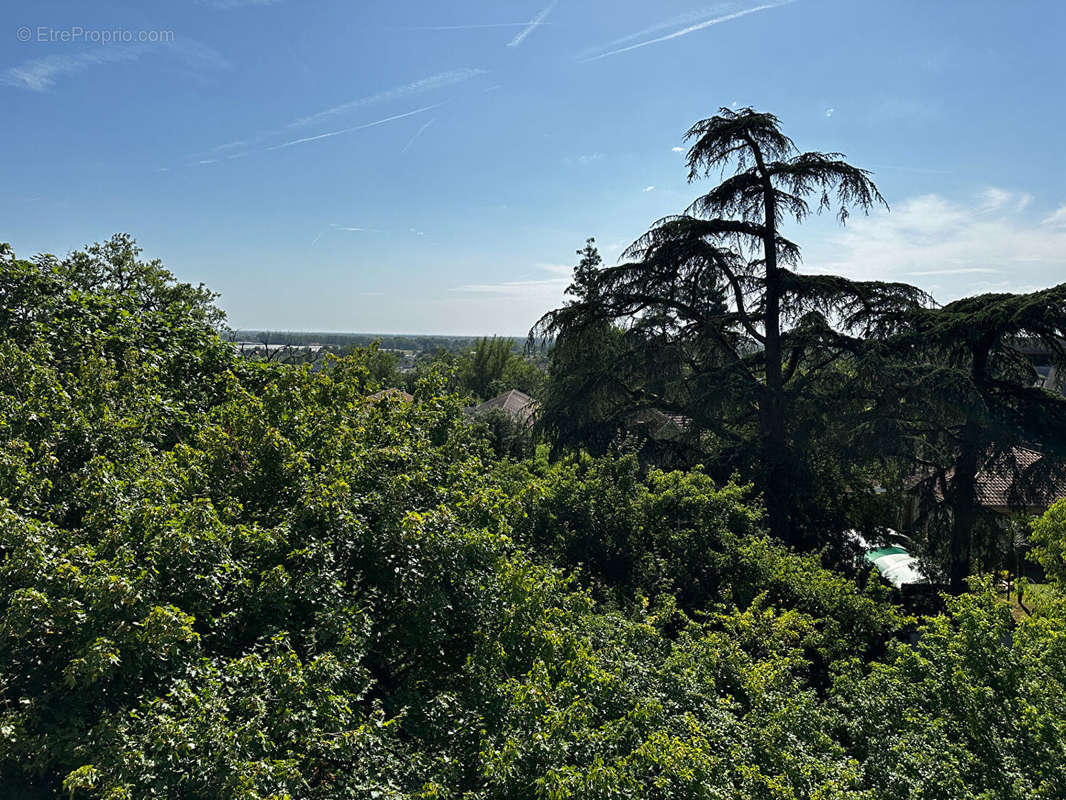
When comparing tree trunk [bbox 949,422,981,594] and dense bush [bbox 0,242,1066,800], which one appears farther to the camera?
tree trunk [bbox 949,422,981,594]

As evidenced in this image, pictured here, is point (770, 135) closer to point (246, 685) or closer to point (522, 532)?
point (522, 532)

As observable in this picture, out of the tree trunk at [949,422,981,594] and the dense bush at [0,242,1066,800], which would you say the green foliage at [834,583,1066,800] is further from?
the tree trunk at [949,422,981,594]

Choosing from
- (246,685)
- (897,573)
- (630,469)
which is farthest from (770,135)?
(246,685)

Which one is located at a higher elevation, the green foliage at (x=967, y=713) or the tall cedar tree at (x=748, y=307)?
the tall cedar tree at (x=748, y=307)

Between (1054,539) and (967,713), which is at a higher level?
(967,713)

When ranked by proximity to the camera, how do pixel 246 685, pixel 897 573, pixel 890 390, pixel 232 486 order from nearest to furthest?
pixel 246 685, pixel 232 486, pixel 890 390, pixel 897 573

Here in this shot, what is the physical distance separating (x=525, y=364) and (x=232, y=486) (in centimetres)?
5738

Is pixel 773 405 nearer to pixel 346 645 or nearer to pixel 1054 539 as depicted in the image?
pixel 1054 539

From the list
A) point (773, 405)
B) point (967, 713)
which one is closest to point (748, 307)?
point (773, 405)

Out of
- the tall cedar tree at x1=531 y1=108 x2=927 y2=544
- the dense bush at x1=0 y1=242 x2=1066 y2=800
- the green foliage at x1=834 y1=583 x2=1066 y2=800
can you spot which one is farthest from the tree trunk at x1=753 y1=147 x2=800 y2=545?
the green foliage at x1=834 y1=583 x2=1066 y2=800

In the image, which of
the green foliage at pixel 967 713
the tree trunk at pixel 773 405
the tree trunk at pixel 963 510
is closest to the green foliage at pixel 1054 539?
the tree trunk at pixel 963 510

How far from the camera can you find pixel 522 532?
987 centimetres

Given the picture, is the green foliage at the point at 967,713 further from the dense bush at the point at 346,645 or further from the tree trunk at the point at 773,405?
the tree trunk at the point at 773,405

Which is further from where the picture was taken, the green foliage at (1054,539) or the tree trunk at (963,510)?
the tree trunk at (963,510)
